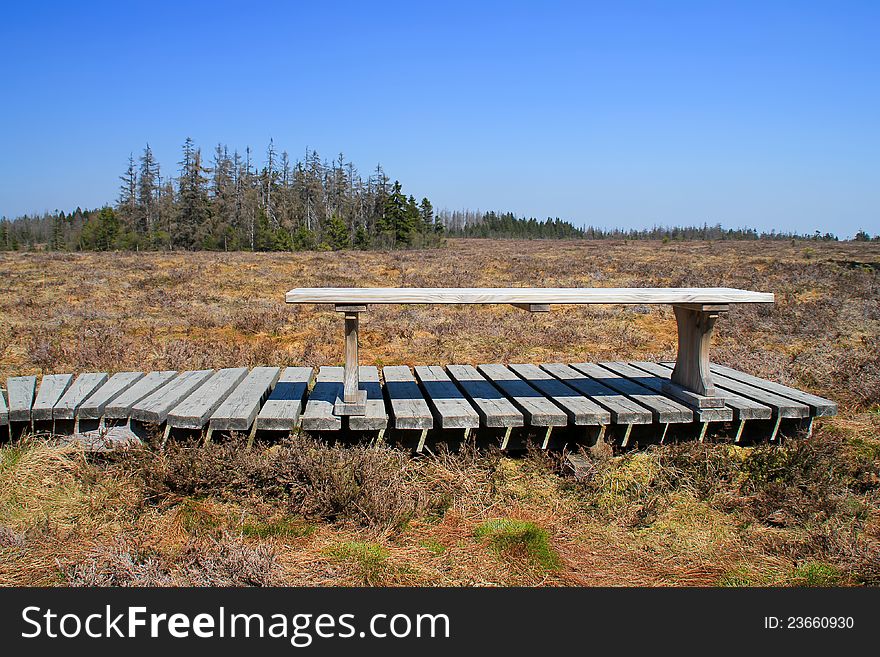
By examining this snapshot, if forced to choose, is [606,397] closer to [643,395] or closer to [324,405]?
[643,395]

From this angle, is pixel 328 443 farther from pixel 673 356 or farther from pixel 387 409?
pixel 673 356

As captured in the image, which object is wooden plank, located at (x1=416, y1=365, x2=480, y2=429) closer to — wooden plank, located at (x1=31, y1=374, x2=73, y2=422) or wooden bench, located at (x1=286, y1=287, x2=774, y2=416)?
wooden bench, located at (x1=286, y1=287, x2=774, y2=416)

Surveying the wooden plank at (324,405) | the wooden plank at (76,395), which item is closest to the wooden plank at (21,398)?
the wooden plank at (76,395)

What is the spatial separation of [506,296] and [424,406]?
3.51 ft

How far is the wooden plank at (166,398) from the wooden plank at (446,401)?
1971mm

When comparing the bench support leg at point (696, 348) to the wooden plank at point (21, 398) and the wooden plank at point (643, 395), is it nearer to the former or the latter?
the wooden plank at point (643, 395)

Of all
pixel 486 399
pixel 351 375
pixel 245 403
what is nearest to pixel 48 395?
pixel 245 403

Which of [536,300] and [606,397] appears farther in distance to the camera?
[606,397]

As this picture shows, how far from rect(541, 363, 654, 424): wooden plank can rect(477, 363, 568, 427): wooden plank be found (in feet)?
1.35

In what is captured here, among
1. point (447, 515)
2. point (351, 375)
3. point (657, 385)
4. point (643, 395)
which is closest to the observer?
point (447, 515)

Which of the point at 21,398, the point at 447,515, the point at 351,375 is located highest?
the point at 351,375

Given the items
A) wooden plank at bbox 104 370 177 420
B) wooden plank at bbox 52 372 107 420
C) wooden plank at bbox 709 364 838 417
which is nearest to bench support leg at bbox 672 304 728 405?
wooden plank at bbox 709 364 838 417

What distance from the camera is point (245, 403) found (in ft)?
14.0

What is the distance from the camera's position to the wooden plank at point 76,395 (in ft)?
13.4
